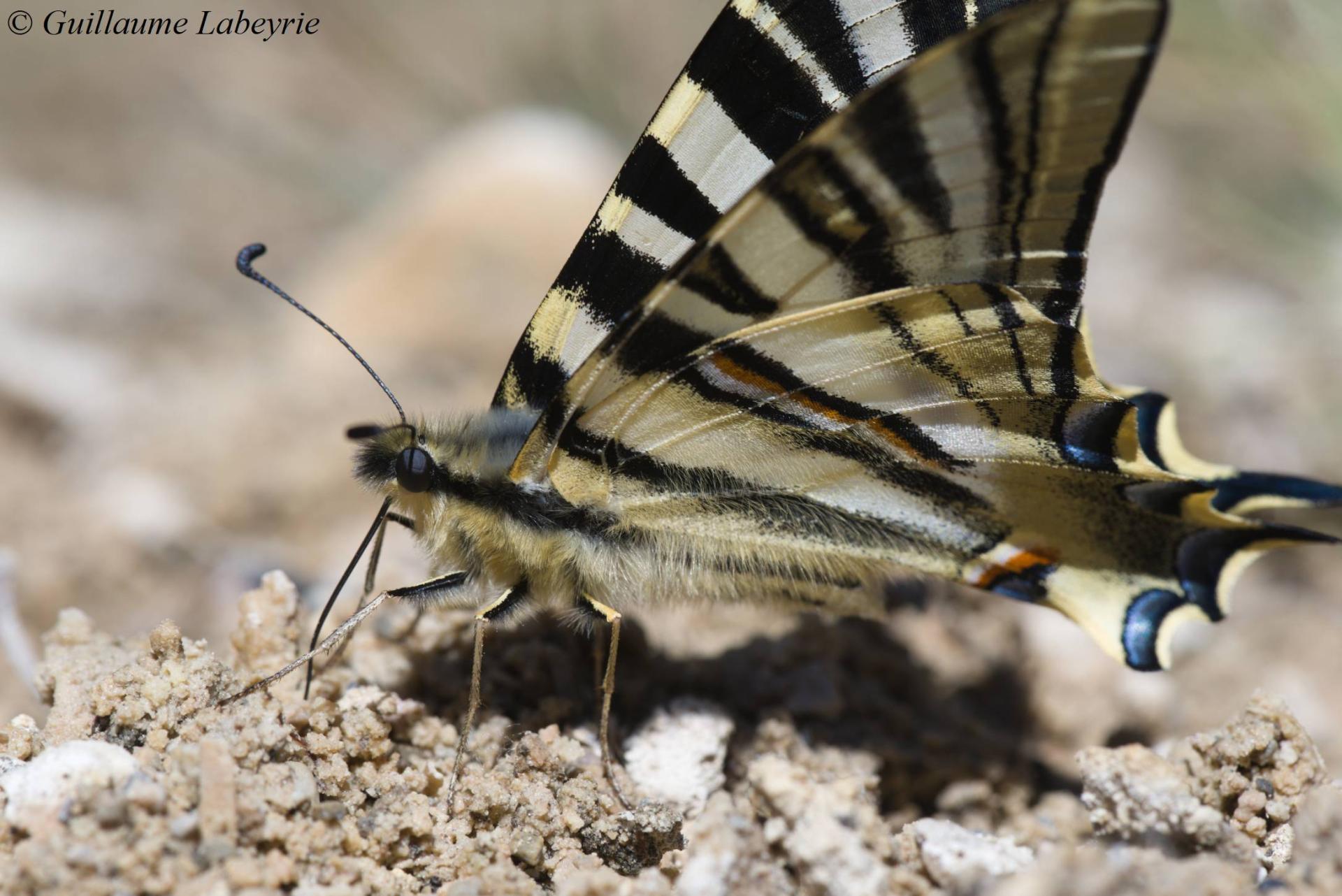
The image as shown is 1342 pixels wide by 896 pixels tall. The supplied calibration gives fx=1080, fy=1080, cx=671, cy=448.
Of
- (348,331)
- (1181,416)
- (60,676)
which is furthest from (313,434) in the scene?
(1181,416)

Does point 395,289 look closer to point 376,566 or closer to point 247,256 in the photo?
point 247,256

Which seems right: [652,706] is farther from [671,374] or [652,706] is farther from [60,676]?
[60,676]

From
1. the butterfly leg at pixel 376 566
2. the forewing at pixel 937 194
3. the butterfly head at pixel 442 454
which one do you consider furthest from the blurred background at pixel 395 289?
the forewing at pixel 937 194

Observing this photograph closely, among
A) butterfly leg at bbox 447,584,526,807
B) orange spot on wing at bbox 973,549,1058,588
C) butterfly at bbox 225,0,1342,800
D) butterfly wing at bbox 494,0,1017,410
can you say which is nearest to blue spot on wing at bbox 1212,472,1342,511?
butterfly at bbox 225,0,1342,800

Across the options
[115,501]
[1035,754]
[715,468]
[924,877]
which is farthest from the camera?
[115,501]

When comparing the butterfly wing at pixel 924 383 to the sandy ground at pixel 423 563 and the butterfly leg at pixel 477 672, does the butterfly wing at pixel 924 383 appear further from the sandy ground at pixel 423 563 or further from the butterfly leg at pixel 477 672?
the sandy ground at pixel 423 563

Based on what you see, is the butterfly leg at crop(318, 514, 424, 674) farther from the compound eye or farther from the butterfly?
the compound eye

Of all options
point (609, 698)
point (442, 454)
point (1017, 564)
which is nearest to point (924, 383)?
point (1017, 564)
